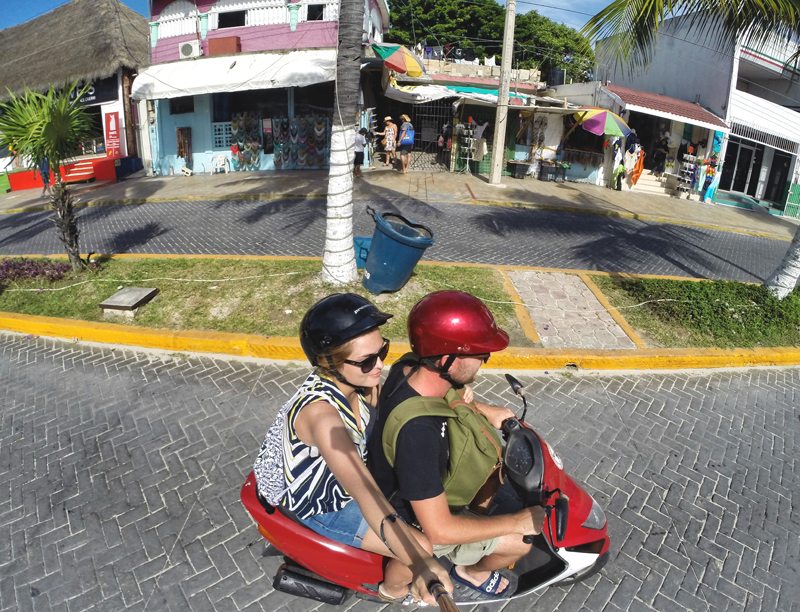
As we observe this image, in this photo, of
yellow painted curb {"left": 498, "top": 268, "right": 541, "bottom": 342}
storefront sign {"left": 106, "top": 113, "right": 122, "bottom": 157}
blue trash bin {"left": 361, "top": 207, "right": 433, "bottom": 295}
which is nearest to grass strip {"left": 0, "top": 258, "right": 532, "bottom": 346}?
yellow painted curb {"left": 498, "top": 268, "right": 541, "bottom": 342}

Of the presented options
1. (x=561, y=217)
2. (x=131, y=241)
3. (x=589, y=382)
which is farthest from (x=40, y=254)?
(x=561, y=217)

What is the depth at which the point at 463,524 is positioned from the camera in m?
2.25

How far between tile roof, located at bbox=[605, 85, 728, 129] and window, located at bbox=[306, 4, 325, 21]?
970cm

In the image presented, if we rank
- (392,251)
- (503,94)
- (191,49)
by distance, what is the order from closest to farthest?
(392,251)
(503,94)
(191,49)

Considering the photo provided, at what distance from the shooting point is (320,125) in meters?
17.8

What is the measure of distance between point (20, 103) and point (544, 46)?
32.1 metres

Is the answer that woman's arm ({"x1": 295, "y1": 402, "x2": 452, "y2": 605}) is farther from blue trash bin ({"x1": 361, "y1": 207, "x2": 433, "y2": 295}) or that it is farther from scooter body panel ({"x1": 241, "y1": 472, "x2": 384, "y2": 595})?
blue trash bin ({"x1": 361, "y1": 207, "x2": 433, "y2": 295})

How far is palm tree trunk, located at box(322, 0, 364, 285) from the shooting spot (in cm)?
653

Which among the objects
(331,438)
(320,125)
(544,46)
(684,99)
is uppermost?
(544,46)

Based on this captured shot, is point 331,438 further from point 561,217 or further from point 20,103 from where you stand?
point 561,217

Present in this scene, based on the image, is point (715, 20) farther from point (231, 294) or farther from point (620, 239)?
point (231, 294)

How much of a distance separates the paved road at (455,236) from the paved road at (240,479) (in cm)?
358

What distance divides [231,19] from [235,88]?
3.78 metres

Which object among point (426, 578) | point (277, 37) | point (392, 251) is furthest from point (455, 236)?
point (277, 37)
